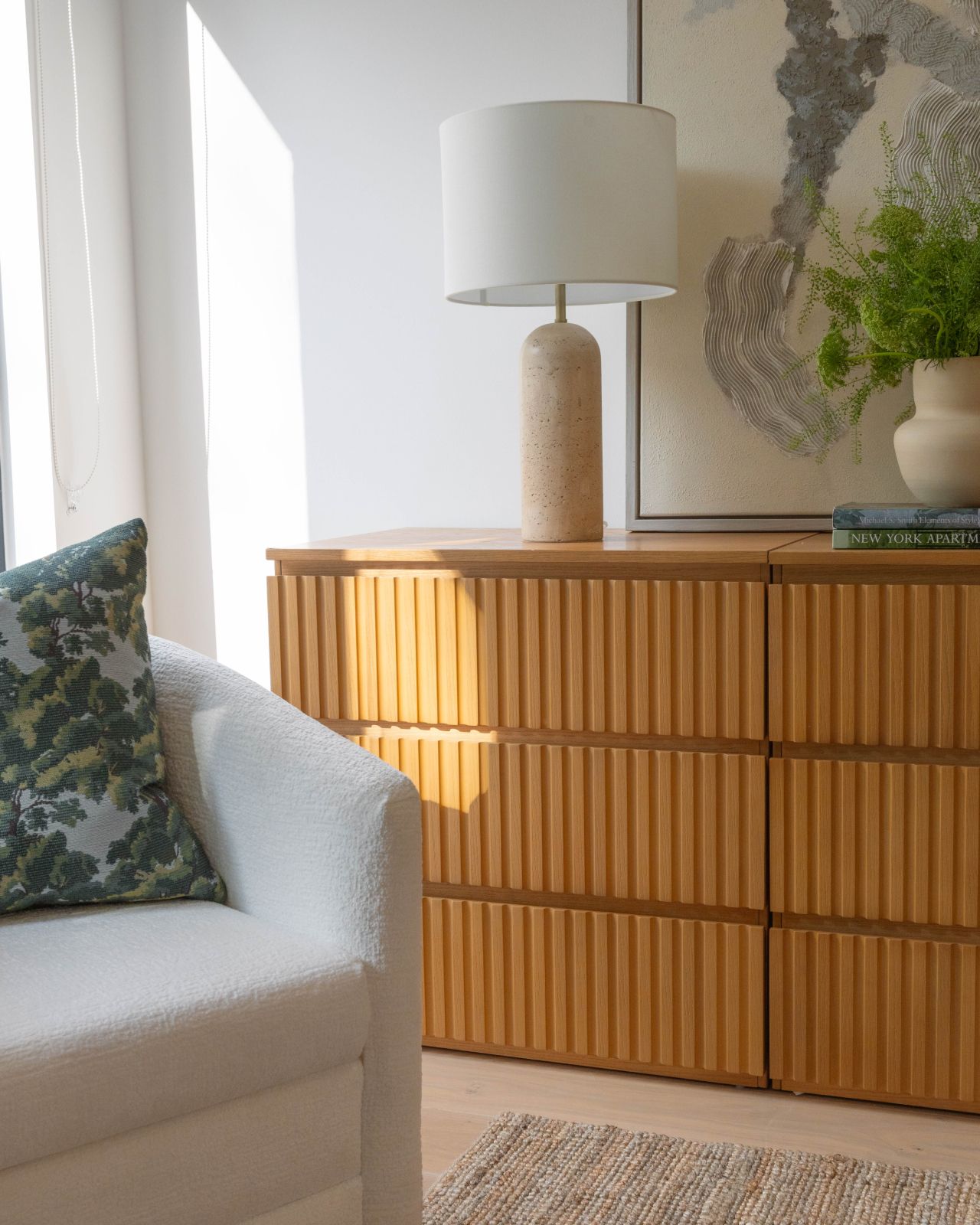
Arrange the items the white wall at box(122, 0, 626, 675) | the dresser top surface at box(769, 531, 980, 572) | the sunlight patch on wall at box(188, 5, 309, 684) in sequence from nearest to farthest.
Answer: the dresser top surface at box(769, 531, 980, 572), the white wall at box(122, 0, 626, 675), the sunlight patch on wall at box(188, 5, 309, 684)

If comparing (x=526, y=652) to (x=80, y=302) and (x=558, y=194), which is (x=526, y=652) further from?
(x=80, y=302)

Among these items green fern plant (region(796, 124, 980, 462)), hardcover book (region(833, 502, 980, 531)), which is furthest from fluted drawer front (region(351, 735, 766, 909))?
green fern plant (region(796, 124, 980, 462))

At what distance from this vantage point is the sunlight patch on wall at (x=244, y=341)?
8.54 feet

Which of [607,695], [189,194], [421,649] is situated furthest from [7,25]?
[607,695]

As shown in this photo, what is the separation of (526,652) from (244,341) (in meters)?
1.06

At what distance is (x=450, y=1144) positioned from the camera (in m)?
1.83

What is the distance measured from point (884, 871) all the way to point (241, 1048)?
1.00m

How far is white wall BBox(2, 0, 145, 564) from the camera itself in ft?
8.29

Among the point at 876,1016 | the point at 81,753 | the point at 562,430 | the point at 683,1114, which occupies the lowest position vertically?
the point at 683,1114

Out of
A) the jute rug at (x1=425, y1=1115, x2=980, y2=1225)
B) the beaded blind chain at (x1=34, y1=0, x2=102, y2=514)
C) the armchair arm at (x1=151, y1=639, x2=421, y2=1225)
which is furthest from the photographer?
the beaded blind chain at (x1=34, y1=0, x2=102, y2=514)

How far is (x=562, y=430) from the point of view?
206 centimetres

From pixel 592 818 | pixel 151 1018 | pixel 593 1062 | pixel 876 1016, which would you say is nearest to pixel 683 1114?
pixel 593 1062

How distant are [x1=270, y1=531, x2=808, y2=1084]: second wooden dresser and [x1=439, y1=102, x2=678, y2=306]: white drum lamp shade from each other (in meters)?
0.42

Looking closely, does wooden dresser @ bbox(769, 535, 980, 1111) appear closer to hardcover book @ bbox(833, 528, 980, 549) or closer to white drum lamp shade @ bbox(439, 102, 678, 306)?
hardcover book @ bbox(833, 528, 980, 549)
